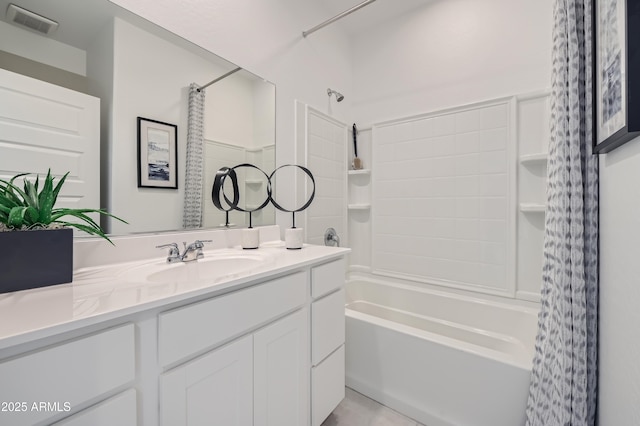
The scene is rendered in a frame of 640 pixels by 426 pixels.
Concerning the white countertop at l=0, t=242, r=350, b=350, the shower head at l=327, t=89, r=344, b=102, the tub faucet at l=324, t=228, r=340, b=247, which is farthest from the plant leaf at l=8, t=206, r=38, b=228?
the shower head at l=327, t=89, r=344, b=102

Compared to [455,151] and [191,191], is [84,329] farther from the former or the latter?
[455,151]

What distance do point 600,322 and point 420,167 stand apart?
1.53 m

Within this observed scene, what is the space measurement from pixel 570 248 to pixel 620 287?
29cm

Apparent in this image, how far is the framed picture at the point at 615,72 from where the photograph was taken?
587 mm

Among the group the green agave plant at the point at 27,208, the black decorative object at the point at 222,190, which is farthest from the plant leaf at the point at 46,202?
the black decorative object at the point at 222,190

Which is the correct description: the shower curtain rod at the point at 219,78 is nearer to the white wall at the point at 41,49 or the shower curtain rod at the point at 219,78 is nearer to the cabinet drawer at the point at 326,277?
the white wall at the point at 41,49

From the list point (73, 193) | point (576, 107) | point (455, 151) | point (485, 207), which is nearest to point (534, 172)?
point (485, 207)

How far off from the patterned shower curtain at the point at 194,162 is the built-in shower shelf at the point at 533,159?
6.55 feet

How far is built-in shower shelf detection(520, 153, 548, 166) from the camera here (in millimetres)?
1705

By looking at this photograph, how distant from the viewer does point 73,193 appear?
100 centimetres

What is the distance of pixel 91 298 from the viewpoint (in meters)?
0.67

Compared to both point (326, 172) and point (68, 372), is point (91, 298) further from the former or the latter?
point (326, 172)

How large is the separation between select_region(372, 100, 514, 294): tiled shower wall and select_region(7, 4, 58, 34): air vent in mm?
2125

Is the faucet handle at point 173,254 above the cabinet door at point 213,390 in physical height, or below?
above
